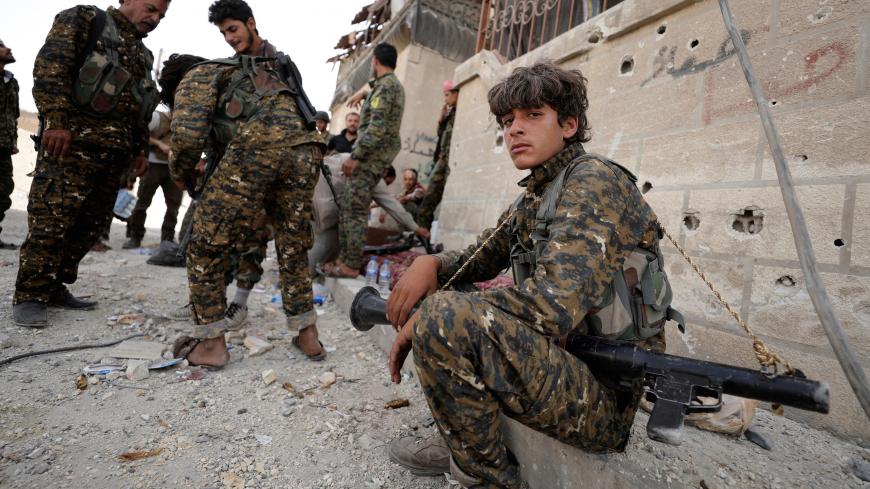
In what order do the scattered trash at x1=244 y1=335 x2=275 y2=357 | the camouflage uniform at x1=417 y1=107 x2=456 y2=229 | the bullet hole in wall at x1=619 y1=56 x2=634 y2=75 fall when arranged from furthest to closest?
the camouflage uniform at x1=417 y1=107 x2=456 y2=229 → the bullet hole in wall at x1=619 y1=56 x2=634 y2=75 → the scattered trash at x1=244 y1=335 x2=275 y2=357

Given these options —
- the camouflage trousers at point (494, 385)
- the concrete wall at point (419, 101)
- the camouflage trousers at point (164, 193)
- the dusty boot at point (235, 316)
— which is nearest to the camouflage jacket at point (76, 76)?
the dusty boot at point (235, 316)

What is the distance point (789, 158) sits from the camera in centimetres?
177

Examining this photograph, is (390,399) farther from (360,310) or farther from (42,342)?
(42,342)

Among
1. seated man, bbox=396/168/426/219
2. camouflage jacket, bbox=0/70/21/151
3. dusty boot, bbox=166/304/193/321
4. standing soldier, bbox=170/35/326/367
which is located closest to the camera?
standing soldier, bbox=170/35/326/367

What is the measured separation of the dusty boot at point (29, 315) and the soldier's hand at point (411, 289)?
2410mm

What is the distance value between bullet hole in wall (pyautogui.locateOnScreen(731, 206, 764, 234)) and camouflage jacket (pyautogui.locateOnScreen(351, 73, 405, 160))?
9.29ft

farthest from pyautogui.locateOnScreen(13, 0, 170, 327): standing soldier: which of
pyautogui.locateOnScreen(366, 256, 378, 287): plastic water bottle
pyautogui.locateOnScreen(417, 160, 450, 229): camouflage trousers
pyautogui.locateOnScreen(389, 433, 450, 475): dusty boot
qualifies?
pyautogui.locateOnScreen(417, 160, 450, 229): camouflage trousers

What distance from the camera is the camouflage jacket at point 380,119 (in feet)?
12.3

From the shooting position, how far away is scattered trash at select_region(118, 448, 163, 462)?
142 cm

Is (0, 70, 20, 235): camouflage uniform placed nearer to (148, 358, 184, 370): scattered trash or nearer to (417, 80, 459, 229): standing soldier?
(148, 358, 184, 370): scattered trash

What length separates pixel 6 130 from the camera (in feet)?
14.1

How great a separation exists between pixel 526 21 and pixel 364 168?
206cm

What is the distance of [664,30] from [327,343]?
9.60 feet

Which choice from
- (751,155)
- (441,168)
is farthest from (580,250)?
(441,168)
